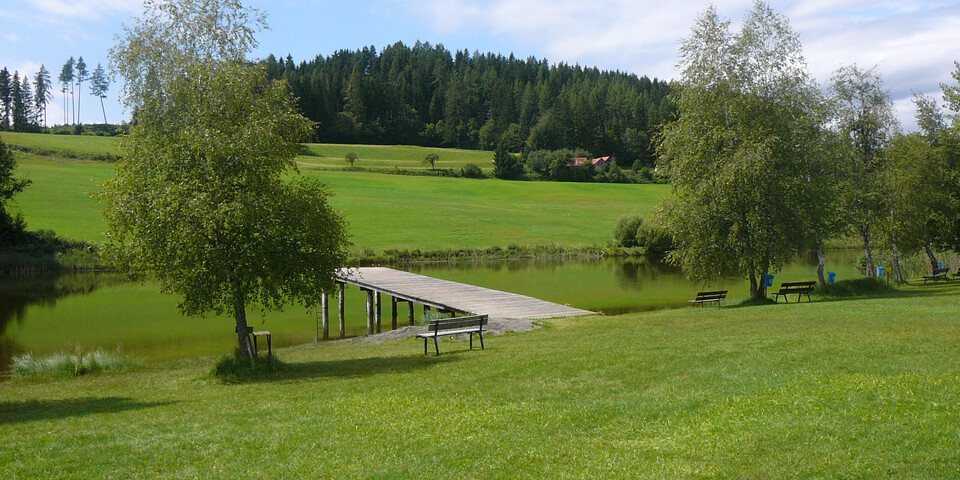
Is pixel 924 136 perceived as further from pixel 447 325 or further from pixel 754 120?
pixel 447 325

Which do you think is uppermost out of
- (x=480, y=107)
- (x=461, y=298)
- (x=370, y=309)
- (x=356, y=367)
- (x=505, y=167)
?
(x=480, y=107)

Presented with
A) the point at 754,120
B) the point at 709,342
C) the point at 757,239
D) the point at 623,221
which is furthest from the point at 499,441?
the point at 623,221

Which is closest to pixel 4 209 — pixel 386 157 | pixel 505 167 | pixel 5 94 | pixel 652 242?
pixel 652 242

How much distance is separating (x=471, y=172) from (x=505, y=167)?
5.79 m

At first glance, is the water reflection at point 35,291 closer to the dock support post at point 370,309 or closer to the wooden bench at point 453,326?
the dock support post at point 370,309

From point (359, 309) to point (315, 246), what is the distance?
24.9m

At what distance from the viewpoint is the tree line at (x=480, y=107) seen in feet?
454

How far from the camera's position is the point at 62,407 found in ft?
46.2

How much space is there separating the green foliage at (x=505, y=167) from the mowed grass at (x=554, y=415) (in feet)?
336

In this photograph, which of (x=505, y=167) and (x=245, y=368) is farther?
(x=505, y=167)

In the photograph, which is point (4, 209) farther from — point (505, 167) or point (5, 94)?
point (5, 94)

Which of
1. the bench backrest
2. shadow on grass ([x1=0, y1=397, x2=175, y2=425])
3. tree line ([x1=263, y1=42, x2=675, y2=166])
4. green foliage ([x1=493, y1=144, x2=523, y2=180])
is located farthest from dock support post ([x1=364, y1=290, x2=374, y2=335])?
tree line ([x1=263, y1=42, x2=675, y2=166])

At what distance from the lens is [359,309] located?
42.9 metres

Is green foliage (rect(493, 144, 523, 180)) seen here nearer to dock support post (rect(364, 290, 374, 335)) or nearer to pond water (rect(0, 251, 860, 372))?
pond water (rect(0, 251, 860, 372))
